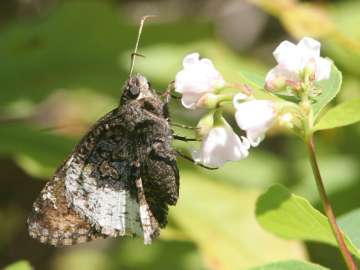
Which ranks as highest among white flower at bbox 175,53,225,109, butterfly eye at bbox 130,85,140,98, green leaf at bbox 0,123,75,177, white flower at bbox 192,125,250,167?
white flower at bbox 175,53,225,109

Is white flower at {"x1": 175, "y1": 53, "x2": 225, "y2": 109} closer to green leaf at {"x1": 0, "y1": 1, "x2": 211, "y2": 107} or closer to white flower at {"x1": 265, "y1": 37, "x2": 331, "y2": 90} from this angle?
white flower at {"x1": 265, "y1": 37, "x2": 331, "y2": 90}

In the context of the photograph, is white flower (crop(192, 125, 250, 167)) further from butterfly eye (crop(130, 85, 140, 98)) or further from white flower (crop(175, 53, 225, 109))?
butterfly eye (crop(130, 85, 140, 98))

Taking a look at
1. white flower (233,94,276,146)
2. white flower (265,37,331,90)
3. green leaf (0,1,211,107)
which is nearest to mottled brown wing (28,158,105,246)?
white flower (233,94,276,146)

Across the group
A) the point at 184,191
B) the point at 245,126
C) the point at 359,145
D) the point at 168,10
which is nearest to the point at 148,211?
the point at 245,126

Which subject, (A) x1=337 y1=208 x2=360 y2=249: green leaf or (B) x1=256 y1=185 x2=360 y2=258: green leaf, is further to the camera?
(A) x1=337 y1=208 x2=360 y2=249: green leaf

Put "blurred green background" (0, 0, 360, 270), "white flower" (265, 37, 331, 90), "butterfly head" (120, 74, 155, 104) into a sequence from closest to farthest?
"white flower" (265, 37, 331, 90), "butterfly head" (120, 74, 155, 104), "blurred green background" (0, 0, 360, 270)

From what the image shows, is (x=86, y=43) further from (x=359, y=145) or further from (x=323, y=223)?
(x=323, y=223)

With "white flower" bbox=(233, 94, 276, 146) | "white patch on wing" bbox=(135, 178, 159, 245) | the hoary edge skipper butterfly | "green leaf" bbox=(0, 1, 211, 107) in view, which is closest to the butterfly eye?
the hoary edge skipper butterfly

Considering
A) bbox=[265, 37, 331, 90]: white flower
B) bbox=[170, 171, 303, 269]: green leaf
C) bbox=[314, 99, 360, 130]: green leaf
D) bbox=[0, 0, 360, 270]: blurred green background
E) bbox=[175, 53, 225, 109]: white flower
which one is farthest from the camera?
bbox=[0, 0, 360, 270]: blurred green background

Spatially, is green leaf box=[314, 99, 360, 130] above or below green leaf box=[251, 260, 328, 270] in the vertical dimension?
above
